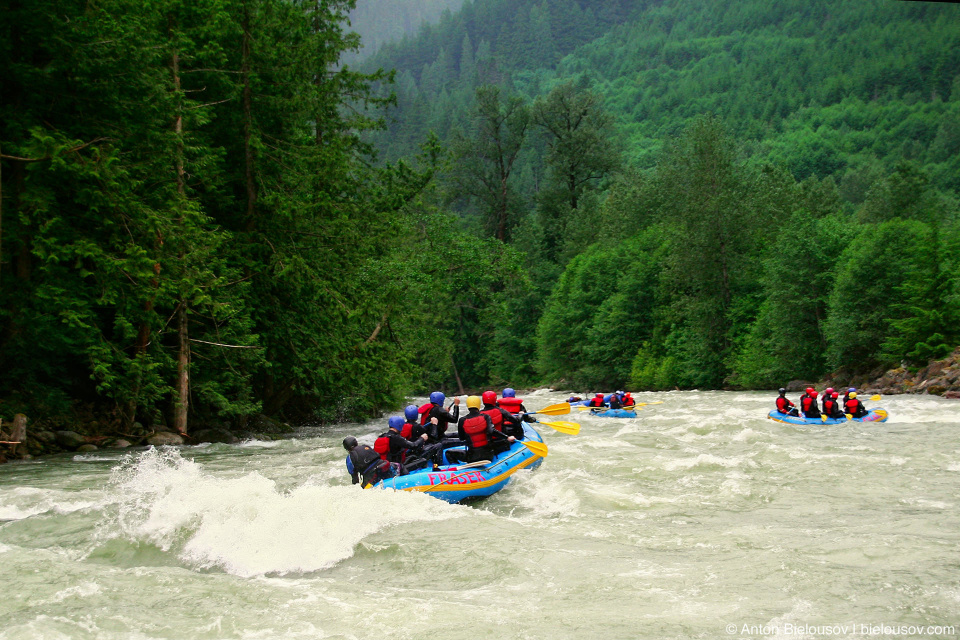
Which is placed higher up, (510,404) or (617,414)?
(510,404)

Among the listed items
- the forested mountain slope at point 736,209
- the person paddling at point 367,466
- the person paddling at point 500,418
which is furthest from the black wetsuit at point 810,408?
the person paddling at point 367,466

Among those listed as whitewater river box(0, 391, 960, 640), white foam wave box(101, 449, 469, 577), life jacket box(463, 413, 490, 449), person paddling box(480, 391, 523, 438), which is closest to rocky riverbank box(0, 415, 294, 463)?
whitewater river box(0, 391, 960, 640)

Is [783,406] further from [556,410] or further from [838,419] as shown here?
[556,410]

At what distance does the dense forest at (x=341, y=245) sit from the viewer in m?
13.5

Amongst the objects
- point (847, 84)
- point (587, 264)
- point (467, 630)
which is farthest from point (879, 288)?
point (847, 84)

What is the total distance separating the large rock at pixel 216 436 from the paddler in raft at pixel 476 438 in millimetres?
8272

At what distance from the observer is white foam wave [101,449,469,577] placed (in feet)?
23.3

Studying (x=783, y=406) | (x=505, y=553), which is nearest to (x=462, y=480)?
(x=505, y=553)

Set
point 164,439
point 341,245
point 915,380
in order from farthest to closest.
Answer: point 915,380 → point 341,245 → point 164,439

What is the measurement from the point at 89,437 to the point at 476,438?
347 inches

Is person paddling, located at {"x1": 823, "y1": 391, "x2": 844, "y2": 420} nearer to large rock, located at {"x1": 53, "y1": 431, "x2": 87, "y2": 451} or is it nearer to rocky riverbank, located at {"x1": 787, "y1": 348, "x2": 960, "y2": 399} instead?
rocky riverbank, located at {"x1": 787, "y1": 348, "x2": 960, "y2": 399}

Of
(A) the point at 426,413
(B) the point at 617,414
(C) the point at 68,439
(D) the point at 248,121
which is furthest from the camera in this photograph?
(B) the point at 617,414

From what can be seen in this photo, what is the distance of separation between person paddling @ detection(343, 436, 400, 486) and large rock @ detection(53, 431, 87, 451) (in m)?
7.55

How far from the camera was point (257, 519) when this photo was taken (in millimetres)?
7762
